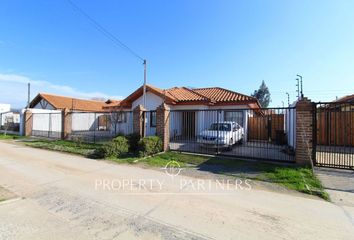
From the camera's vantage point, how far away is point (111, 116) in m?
19.4

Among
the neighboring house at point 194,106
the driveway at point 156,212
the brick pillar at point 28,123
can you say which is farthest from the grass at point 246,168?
the brick pillar at point 28,123

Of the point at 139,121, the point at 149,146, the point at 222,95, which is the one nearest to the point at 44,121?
the point at 139,121

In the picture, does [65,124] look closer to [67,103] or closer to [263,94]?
[67,103]

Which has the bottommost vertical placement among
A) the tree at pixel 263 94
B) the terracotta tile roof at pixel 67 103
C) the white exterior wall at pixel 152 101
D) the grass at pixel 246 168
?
the grass at pixel 246 168

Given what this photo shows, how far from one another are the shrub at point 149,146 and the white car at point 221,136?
2.49 m

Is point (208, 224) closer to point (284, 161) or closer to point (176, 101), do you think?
point (284, 161)

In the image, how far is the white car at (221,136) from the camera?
1154 centimetres

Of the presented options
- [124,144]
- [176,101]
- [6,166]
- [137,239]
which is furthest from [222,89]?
[137,239]

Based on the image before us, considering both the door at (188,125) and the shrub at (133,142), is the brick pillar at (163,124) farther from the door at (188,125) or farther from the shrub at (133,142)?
the door at (188,125)

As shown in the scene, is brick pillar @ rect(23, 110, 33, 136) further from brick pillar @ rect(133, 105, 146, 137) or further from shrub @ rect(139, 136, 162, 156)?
shrub @ rect(139, 136, 162, 156)

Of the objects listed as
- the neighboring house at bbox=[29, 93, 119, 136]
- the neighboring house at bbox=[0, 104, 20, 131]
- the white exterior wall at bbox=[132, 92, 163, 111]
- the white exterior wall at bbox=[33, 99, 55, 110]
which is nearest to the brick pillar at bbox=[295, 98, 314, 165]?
the white exterior wall at bbox=[132, 92, 163, 111]

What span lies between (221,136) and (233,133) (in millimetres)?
1439

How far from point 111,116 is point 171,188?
48.6 feet

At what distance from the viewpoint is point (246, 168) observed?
26.4 ft
